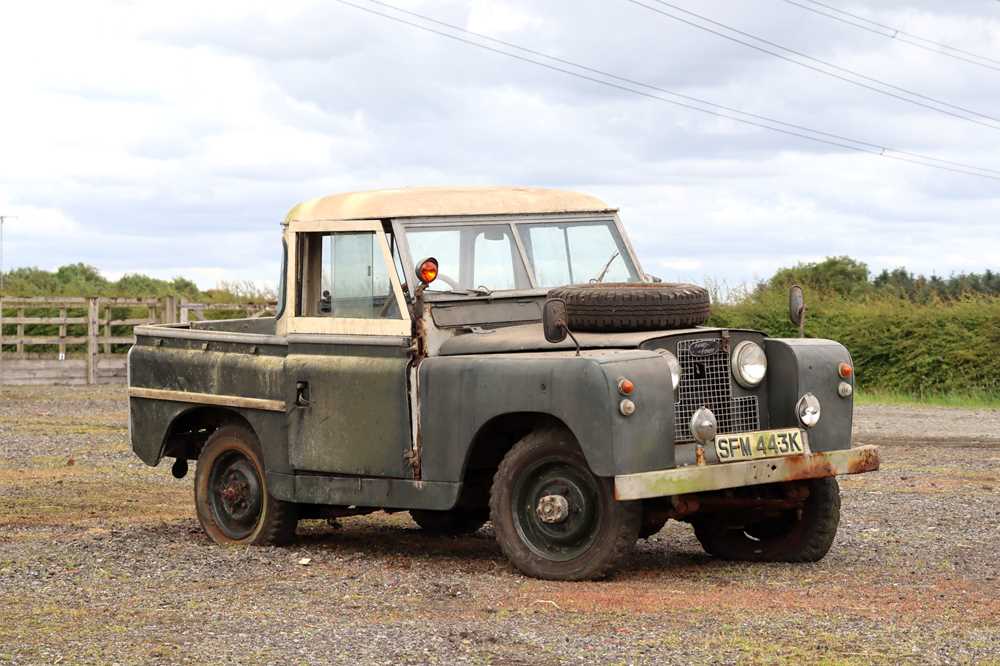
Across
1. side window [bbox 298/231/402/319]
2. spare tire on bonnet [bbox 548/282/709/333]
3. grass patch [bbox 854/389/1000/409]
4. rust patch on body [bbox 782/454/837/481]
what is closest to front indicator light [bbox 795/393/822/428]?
rust patch on body [bbox 782/454/837/481]

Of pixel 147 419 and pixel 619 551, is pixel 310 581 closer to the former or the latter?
pixel 619 551

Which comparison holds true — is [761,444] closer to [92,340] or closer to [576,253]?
[576,253]

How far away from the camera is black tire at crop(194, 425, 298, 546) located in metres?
10.3

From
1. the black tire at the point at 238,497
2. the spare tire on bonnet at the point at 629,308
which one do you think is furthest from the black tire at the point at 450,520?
the spare tire on bonnet at the point at 629,308

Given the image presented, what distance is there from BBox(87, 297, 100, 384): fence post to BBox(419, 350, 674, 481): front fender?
27113 mm

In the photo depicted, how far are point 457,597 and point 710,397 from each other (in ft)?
6.65

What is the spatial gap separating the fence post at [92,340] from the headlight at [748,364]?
27.5m

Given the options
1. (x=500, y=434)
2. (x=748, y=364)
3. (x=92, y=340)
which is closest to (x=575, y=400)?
(x=500, y=434)

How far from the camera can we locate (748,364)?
30.2 ft

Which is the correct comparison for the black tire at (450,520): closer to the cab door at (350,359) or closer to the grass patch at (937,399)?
the cab door at (350,359)

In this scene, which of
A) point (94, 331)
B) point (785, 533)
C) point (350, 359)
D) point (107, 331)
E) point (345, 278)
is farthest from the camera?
point (107, 331)

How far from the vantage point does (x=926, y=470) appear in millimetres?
16547

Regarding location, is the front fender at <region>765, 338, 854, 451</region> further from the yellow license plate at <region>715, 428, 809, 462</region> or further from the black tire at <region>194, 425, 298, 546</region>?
the black tire at <region>194, 425, 298, 546</region>

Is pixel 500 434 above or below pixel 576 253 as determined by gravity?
below
